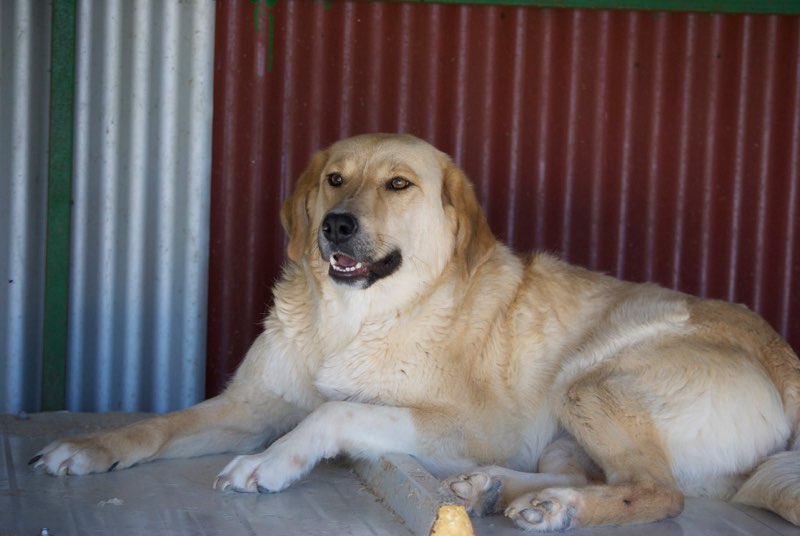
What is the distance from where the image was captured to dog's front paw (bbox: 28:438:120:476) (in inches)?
172

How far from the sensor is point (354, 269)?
4773mm

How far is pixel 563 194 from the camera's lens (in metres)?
6.65

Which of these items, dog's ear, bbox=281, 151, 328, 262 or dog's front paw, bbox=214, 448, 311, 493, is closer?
dog's front paw, bbox=214, 448, 311, 493

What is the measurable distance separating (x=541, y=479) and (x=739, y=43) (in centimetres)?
336

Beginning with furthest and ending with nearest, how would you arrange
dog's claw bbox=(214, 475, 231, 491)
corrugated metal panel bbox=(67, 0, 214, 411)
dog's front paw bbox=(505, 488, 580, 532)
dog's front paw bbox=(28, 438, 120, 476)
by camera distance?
corrugated metal panel bbox=(67, 0, 214, 411), dog's front paw bbox=(28, 438, 120, 476), dog's claw bbox=(214, 475, 231, 491), dog's front paw bbox=(505, 488, 580, 532)

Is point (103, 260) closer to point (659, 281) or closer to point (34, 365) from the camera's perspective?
point (34, 365)

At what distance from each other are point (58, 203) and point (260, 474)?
2.60 meters

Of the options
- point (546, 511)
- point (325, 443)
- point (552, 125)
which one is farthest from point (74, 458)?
point (552, 125)

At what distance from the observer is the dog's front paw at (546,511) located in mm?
3922

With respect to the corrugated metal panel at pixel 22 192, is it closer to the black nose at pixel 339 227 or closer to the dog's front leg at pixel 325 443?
the black nose at pixel 339 227

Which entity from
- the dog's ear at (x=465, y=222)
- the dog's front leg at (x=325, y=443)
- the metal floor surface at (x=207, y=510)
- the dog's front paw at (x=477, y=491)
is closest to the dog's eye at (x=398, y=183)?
the dog's ear at (x=465, y=222)

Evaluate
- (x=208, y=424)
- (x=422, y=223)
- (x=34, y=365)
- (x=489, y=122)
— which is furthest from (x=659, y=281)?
(x=34, y=365)

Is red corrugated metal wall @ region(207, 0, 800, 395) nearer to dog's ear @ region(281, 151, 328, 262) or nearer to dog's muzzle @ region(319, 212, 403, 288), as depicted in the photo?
dog's ear @ region(281, 151, 328, 262)

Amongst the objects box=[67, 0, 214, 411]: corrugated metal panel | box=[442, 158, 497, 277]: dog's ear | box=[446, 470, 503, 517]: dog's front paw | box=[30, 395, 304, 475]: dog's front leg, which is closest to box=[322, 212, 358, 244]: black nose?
box=[442, 158, 497, 277]: dog's ear
